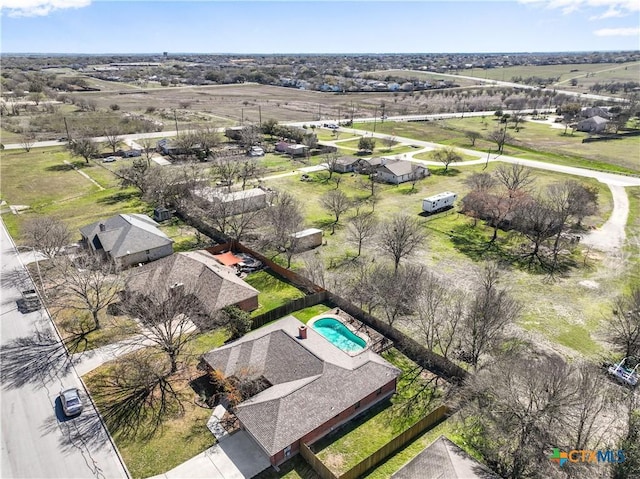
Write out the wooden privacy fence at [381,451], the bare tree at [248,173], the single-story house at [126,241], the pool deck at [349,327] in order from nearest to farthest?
the wooden privacy fence at [381,451]
the pool deck at [349,327]
the single-story house at [126,241]
the bare tree at [248,173]

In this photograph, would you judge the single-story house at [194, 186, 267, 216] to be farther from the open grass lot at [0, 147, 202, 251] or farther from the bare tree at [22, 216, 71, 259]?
the bare tree at [22, 216, 71, 259]

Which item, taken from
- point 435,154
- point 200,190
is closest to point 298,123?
point 435,154

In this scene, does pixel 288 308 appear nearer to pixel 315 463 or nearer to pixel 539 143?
pixel 315 463

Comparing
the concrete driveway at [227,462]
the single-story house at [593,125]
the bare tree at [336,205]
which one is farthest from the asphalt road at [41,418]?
the single-story house at [593,125]

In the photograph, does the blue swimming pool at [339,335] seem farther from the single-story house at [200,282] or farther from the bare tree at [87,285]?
the bare tree at [87,285]

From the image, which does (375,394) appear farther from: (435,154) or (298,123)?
(298,123)
